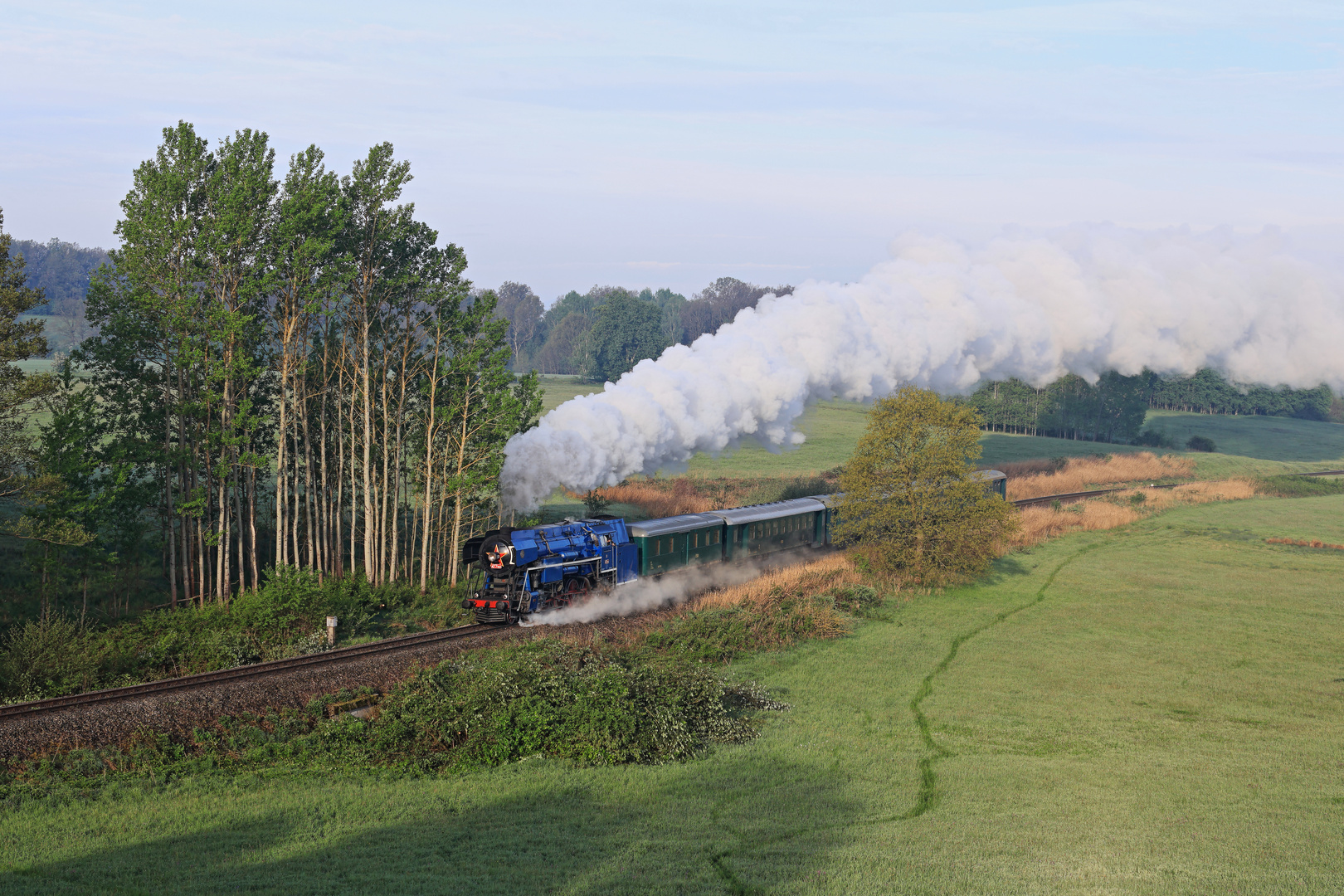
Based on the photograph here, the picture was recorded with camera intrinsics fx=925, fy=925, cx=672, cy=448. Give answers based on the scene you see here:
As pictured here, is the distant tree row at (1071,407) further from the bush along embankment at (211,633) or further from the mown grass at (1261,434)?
the bush along embankment at (211,633)

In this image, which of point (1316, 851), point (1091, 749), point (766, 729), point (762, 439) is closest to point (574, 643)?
point (766, 729)

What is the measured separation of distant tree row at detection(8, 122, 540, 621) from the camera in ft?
97.8

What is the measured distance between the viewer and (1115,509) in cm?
5803

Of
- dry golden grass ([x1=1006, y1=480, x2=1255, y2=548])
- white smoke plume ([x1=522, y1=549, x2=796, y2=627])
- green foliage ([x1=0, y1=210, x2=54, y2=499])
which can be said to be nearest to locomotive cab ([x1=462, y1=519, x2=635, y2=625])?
white smoke plume ([x1=522, y1=549, x2=796, y2=627])

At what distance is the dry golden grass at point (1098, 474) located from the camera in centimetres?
6900

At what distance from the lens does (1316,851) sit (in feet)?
49.7

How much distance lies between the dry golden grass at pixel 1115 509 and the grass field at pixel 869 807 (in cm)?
2161

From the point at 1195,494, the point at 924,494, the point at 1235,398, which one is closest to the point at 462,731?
the point at 924,494

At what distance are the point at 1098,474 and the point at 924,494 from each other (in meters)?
46.6

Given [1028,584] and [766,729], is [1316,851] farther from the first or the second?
[1028,584]

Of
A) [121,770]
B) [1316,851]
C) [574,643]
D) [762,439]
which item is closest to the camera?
[1316,851]

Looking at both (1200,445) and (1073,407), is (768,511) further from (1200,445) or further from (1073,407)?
(1200,445)

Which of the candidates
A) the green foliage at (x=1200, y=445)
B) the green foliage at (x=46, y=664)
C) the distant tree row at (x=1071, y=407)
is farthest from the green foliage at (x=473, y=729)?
the green foliage at (x=1200, y=445)

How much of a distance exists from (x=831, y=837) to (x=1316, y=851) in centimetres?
791
